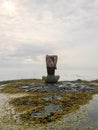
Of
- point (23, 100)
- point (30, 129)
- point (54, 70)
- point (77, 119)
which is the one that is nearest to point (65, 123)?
point (77, 119)

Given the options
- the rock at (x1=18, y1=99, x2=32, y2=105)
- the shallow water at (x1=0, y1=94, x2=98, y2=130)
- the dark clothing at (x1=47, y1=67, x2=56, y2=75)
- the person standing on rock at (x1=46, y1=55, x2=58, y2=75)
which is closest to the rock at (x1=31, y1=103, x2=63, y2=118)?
the shallow water at (x1=0, y1=94, x2=98, y2=130)

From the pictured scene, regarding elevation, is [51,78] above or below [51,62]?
below

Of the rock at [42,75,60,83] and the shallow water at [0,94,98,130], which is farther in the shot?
the rock at [42,75,60,83]

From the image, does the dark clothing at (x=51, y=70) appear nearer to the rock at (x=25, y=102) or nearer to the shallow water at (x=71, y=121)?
the rock at (x=25, y=102)

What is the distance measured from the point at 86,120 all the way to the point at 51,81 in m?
20.5

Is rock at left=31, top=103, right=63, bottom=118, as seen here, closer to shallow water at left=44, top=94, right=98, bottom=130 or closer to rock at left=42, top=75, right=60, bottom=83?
shallow water at left=44, top=94, right=98, bottom=130

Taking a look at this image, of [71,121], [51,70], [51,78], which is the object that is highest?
[51,70]

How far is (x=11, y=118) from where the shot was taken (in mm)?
30781

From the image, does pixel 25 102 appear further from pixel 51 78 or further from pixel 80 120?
pixel 51 78

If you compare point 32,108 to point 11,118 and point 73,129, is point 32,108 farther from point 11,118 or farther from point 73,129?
point 73,129

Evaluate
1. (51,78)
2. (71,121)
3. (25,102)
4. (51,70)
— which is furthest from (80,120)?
(51,78)

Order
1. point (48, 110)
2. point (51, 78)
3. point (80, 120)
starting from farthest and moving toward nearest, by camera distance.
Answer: point (51, 78)
point (48, 110)
point (80, 120)

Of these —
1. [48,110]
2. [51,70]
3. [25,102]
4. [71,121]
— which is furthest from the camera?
[51,70]

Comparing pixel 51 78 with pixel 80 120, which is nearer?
pixel 80 120
